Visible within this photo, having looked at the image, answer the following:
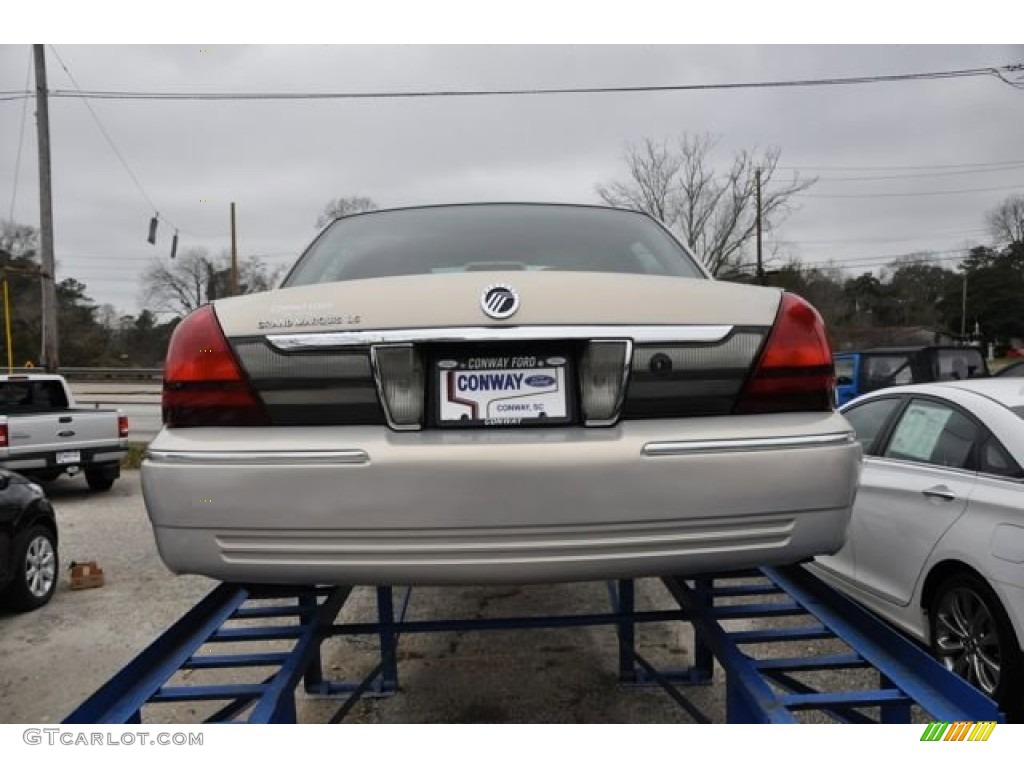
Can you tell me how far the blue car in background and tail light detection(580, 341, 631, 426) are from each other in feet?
33.2

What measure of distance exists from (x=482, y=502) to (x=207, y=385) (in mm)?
749

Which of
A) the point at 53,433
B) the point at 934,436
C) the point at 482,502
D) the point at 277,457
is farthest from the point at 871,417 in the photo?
the point at 53,433

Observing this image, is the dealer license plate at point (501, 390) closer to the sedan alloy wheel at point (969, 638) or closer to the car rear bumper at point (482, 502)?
the car rear bumper at point (482, 502)

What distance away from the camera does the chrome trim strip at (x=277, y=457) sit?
1.71 metres

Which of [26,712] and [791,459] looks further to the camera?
[26,712]

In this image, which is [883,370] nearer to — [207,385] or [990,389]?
[990,389]

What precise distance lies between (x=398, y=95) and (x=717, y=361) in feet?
50.8

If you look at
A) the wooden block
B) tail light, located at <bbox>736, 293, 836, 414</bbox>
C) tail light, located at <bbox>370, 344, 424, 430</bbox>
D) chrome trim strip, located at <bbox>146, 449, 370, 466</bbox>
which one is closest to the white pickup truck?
the wooden block

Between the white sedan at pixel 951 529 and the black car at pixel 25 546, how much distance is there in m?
5.05

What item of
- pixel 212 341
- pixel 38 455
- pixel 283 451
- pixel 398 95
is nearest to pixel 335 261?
pixel 212 341

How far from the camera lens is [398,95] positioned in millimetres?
15750

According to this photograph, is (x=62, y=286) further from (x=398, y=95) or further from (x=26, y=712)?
(x=26, y=712)

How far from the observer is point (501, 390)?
1.79m

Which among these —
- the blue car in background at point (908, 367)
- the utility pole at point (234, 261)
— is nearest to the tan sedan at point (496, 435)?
the blue car in background at point (908, 367)
